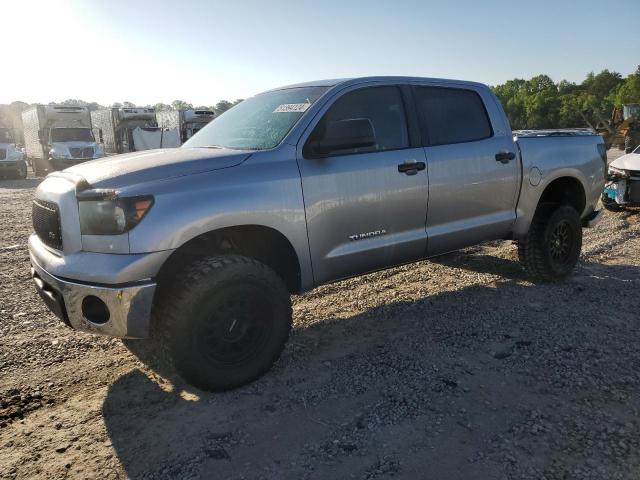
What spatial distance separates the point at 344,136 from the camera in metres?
3.38

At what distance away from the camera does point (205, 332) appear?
3.03 metres

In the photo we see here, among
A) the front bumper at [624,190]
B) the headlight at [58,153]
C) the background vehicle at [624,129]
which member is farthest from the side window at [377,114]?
the background vehicle at [624,129]

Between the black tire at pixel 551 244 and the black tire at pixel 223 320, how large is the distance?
2924mm

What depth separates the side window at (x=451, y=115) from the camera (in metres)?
4.15

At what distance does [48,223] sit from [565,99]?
53.6 meters

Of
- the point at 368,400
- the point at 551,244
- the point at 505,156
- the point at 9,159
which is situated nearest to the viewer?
the point at 368,400

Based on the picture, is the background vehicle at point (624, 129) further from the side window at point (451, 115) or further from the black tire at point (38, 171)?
the black tire at point (38, 171)

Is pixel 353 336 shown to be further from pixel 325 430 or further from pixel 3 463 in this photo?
pixel 3 463

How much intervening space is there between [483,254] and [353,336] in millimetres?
3142

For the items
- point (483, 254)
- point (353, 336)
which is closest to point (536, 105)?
point (483, 254)

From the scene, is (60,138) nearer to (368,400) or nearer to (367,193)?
(367,193)

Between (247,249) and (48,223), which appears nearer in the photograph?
(48,223)

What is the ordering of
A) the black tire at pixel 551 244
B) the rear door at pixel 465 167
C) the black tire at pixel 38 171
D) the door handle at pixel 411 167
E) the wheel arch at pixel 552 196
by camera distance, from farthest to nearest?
the black tire at pixel 38 171 → the black tire at pixel 551 244 → the wheel arch at pixel 552 196 → the rear door at pixel 465 167 → the door handle at pixel 411 167

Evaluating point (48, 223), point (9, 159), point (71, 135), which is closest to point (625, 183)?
point (48, 223)
